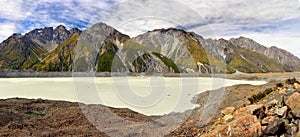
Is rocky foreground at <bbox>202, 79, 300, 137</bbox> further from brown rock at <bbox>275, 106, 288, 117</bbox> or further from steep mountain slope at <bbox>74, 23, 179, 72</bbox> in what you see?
steep mountain slope at <bbox>74, 23, 179, 72</bbox>

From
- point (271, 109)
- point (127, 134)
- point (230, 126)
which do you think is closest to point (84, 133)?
point (127, 134)

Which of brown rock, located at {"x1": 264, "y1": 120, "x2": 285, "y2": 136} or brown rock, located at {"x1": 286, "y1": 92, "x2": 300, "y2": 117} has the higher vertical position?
brown rock, located at {"x1": 286, "y1": 92, "x2": 300, "y2": 117}

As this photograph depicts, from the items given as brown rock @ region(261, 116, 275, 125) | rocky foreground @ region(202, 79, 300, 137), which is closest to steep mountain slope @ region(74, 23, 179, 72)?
rocky foreground @ region(202, 79, 300, 137)

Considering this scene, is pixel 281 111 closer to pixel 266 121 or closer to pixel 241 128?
pixel 266 121

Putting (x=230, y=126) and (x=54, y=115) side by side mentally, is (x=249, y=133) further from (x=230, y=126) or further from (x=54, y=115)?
(x=54, y=115)

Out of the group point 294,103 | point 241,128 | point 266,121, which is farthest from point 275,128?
point 294,103

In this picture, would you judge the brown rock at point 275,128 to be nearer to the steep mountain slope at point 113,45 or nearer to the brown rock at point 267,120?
the brown rock at point 267,120

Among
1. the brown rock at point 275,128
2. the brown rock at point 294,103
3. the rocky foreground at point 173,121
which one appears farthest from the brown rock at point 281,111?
the brown rock at point 275,128
